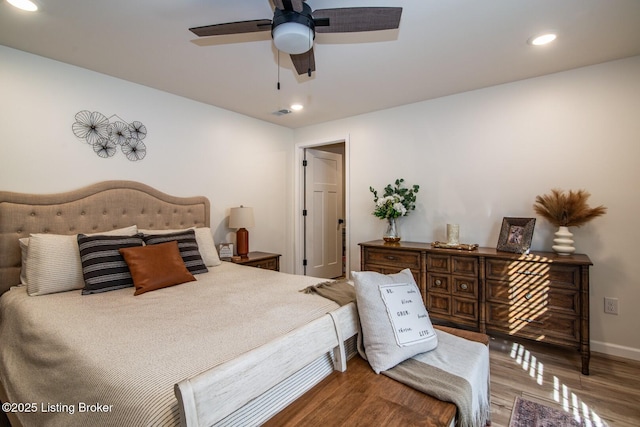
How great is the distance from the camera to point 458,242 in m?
3.04

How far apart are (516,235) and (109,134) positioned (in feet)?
12.6

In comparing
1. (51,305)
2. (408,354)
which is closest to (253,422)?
(408,354)

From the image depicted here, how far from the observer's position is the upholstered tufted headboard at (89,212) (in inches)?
86.3

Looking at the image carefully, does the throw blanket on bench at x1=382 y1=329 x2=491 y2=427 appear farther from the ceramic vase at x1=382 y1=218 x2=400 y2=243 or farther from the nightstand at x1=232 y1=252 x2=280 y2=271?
the nightstand at x1=232 y1=252 x2=280 y2=271

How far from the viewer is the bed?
0.96 meters

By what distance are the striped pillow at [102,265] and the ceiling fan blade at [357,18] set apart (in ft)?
6.68

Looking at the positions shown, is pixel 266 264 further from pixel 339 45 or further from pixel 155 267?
pixel 339 45

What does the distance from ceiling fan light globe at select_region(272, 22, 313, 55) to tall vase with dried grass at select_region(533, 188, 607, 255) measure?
Result: 2449 millimetres

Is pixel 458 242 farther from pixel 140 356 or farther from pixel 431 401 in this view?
pixel 140 356

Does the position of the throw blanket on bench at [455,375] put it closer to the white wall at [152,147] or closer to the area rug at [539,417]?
the area rug at [539,417]

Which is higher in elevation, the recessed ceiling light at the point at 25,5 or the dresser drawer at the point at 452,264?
the recessed ceiling light at the point at 25,5

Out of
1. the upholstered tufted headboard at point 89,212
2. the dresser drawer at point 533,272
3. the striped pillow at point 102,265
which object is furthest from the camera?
the dresser drawer at point 533,272

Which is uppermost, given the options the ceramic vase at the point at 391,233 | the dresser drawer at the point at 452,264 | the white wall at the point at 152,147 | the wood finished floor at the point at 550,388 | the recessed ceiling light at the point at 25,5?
the recessed ceiling light at the point at 25,5

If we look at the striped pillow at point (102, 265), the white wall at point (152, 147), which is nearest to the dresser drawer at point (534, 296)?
the white wall at point (152, 147)
